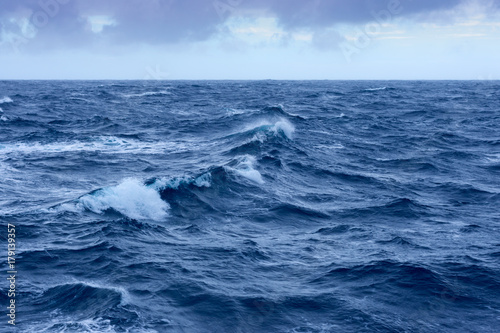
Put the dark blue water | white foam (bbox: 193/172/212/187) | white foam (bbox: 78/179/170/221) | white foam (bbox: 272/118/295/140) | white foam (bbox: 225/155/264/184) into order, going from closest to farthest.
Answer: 1. the dark blue water
2. white foam (bbox: 78/179/170/221)
3. white foam (bbox: 193/172/212/187)
4. white foam (bbox: 225/155/264/184)
5. white foam (bbox: 272/118/295/140)

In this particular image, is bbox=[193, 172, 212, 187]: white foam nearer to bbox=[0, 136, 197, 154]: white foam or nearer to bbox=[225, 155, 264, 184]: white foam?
bbox=[225, 155, 264, 184]: white foam

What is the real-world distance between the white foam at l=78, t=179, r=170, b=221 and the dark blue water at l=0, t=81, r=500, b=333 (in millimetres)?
76

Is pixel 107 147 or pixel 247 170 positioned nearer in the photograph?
pixel 247 170

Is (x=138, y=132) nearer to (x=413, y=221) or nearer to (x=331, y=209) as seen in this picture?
(x=331, y=209)

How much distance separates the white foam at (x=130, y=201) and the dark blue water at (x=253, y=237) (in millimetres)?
76

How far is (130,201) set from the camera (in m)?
19.8

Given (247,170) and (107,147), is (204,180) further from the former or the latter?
(107,147)

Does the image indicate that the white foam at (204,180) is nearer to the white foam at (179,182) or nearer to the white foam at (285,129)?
the white foam at (179,182)

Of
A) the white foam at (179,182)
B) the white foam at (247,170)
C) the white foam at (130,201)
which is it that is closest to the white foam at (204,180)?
the white foam at (179,182)

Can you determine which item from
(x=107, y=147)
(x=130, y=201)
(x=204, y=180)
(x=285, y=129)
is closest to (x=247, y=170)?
(x=204, y=180)

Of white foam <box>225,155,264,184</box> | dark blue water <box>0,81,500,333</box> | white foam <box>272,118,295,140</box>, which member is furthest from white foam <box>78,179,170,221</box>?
white foam <box>272,118,295,140</box>

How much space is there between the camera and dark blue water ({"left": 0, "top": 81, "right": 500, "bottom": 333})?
1160cm

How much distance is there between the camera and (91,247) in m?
15.3

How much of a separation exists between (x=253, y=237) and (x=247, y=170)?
967cm
